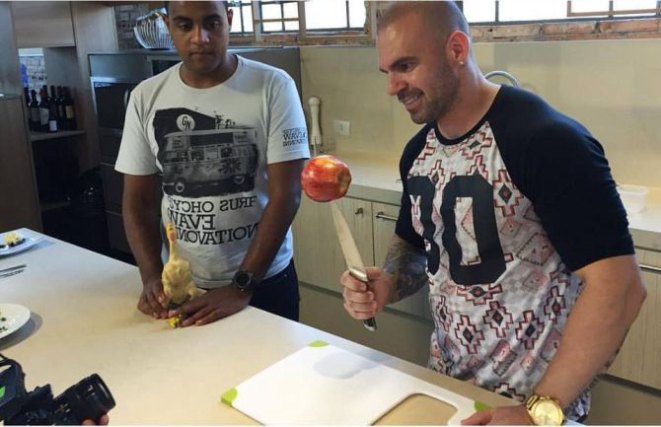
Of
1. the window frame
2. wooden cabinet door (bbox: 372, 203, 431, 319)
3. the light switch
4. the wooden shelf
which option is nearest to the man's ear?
wooden cabinet door (bbox: 372, 203, 431, 319)

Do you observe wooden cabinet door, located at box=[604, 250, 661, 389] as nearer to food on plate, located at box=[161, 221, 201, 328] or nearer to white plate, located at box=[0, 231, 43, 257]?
food on plate, located at box=[161, 221, 201, 328]

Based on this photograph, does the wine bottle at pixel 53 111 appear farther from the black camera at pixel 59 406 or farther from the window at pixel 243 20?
the black camera at pixel 59 406

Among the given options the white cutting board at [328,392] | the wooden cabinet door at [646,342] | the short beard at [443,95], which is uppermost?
the short beard at [443,95]

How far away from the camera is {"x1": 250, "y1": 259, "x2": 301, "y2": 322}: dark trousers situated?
1.62 m

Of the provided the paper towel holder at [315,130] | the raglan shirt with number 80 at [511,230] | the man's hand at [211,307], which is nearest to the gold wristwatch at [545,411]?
the raglan shirt with number 80 at [511,230]

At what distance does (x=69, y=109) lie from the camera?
13.6ft

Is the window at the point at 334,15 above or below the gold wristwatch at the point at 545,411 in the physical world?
above

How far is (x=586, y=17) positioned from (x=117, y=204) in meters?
2.84

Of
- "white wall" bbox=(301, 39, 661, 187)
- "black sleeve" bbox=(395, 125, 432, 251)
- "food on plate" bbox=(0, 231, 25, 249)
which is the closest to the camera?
"black sleeve" bbox=(395, 125, 432, 251)

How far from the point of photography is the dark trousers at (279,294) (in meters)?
1.62

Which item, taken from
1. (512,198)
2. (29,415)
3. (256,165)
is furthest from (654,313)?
(29,415)

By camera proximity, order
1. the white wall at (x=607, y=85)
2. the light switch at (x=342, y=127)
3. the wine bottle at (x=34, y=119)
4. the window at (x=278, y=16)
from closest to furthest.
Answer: the white wall at (x=607, y=85), the light switch at (x=342, y=127), the window at (x=278, y=16), the wine bottle at (x=34, y=119)

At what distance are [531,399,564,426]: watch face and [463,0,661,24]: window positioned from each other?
5.96ft

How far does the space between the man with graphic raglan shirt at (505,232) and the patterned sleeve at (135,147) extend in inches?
28.1
